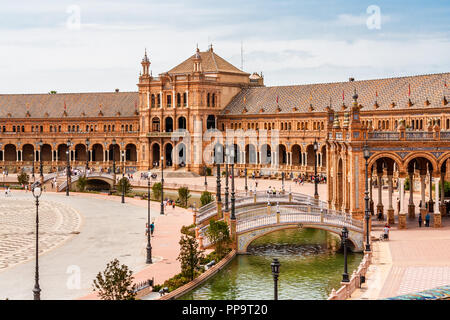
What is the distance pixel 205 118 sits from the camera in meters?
124

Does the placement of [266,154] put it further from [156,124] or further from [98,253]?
[98,253]

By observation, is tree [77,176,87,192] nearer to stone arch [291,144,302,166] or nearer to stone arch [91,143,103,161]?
stone arch [291,144,302,166]

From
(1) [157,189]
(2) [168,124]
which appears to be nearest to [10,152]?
(2) [168,124]

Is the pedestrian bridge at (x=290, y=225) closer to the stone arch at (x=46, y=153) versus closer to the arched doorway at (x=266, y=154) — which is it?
the arched doorway at (x=266, y=154)

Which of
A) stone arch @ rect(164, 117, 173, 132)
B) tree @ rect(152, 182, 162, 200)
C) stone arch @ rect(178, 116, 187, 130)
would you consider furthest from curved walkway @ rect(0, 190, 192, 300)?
stone arch @ rect(164, 117, 173, 132)

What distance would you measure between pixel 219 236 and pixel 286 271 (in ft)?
19.1

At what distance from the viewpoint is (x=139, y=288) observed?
35.1m

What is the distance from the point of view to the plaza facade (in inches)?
4050

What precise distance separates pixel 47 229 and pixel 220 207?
14969 millimetres

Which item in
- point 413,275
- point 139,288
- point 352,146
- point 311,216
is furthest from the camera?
point 352,146

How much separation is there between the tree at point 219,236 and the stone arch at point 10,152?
9941 centimetres

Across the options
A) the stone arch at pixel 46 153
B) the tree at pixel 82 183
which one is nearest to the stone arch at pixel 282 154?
the tree at pixel 82 183
